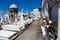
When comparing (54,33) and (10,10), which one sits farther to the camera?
(10,10)

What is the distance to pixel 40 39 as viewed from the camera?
995 centimetres

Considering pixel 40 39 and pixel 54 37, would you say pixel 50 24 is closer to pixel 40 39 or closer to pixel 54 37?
pixel 54 37

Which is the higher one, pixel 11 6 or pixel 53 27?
pixel 11 6

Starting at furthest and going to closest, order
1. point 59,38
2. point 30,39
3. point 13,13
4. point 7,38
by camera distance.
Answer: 1. point 13,13
2. point 30,39
3. point 7,38
4. point 59,38

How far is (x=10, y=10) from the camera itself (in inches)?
1977

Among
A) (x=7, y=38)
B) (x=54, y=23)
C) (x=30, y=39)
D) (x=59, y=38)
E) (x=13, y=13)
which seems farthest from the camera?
(x=13, y=13)

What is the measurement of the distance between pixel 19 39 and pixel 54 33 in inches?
148

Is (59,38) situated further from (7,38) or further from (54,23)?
(7,38)

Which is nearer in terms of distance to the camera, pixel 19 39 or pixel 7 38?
pixel 7 38

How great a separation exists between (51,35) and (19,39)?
3.55 m

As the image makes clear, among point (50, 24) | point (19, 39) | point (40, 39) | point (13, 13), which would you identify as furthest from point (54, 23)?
point (13, 13)

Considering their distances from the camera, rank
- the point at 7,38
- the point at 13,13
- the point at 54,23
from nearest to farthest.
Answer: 1. the point at 54,23
2. the point at 7,38
3. the point at 13,13

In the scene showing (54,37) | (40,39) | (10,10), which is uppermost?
(10,10)

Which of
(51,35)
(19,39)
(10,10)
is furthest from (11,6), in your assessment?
(51,35)
